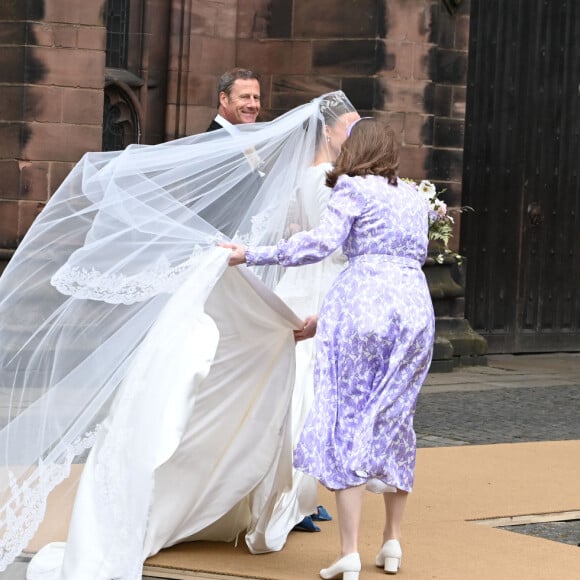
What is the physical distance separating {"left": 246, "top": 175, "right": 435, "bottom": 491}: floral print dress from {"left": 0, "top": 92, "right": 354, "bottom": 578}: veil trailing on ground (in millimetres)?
433

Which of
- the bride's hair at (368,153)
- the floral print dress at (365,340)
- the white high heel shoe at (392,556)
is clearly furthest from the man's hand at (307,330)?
the white high heel shoe at (392,556)

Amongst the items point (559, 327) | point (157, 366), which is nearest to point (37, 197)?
point (157, 366)

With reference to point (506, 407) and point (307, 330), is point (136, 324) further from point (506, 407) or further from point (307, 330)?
point (506, 407)

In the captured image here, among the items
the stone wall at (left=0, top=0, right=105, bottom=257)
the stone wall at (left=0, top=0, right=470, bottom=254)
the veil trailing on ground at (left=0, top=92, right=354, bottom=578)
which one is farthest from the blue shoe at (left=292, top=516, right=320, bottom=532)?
the stone wall at (left=0, top=0, right=470, bottom=254)

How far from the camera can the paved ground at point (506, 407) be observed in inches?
396

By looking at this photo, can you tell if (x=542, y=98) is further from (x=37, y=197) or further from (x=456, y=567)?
(x=456, y=567)

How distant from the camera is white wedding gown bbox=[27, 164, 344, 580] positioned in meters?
6.00

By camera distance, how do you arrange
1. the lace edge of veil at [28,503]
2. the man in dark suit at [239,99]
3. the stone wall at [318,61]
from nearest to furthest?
the lace edge of veil at [28,503], the man in dark suit at [239,99], the stone wall at [318,61]

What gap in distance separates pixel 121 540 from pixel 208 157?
1.83 metres

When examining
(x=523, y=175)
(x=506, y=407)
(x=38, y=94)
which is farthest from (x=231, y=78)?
(x=523, y=175)

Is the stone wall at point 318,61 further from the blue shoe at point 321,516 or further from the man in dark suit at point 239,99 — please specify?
the blue shoe at point 321,516

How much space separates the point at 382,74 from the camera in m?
13.6

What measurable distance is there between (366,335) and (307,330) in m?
0.61

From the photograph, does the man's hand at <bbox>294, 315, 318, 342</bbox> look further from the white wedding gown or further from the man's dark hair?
the man's dark hair
